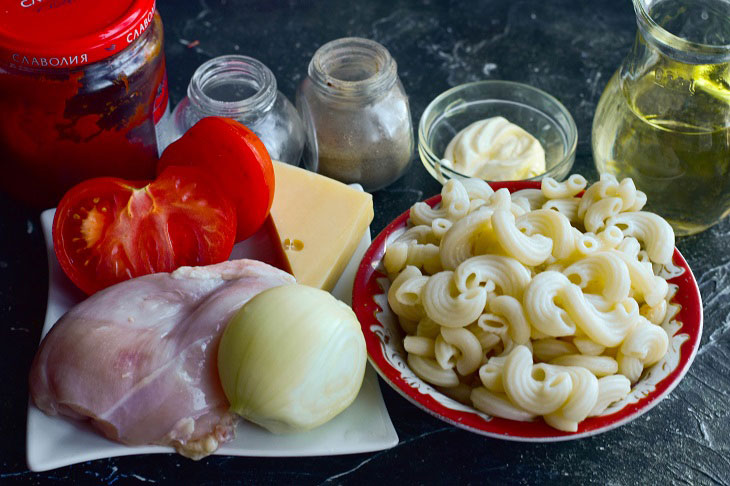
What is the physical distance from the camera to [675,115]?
1.38 metres

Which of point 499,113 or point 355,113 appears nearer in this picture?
point 355,113

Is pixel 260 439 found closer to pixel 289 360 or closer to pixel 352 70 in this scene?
pixel 289 360

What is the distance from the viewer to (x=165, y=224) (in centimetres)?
132

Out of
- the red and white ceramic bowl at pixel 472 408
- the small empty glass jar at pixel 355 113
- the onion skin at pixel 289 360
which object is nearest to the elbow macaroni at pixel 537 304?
the red and white ceramic bowl at pixel 472 408

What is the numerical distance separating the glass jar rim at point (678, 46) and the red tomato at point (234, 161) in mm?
638

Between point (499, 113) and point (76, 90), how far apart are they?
853 mm

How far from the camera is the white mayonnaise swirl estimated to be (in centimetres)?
159

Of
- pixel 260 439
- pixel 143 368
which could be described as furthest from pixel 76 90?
pixel 260 439

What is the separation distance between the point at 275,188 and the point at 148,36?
1.09ft

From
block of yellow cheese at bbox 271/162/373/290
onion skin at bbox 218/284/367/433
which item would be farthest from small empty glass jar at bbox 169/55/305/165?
onion skin at bbox 218/284/367/433

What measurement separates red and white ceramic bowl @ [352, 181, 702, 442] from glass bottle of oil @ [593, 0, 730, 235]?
209 mm

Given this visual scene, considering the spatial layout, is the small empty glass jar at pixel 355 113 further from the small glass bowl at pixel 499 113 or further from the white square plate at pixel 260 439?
the white square plate at pixel 260 439

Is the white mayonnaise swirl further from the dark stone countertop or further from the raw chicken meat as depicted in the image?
the raw chicken meat

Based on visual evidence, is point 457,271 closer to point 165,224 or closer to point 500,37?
point 165,224
